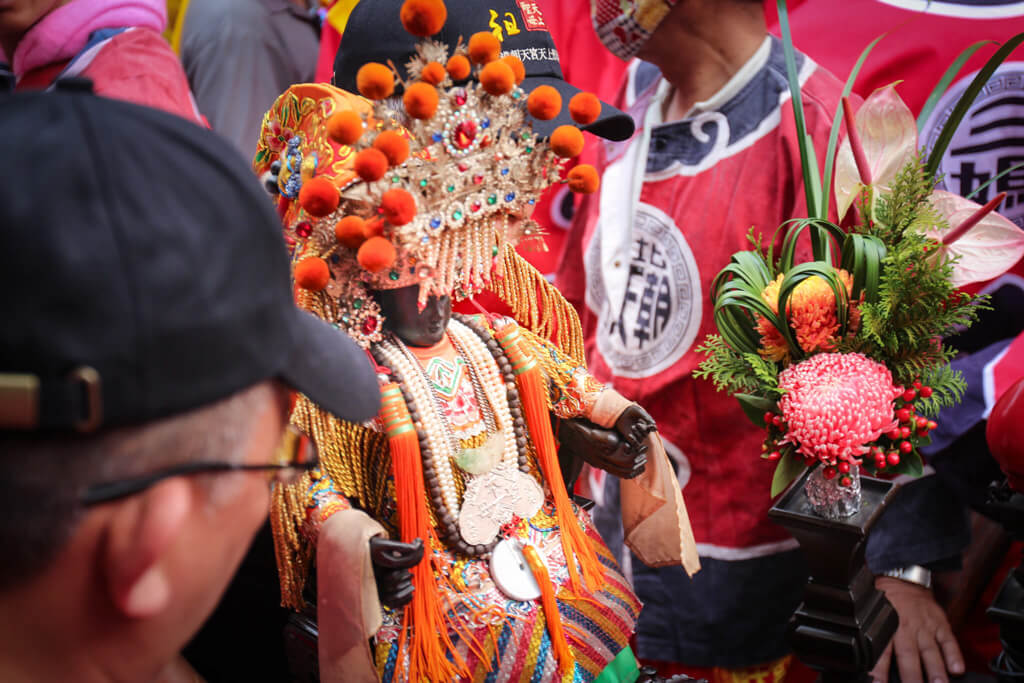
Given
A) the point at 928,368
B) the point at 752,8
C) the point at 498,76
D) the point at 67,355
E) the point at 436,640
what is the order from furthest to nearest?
the point at 752,8 < the point at 928,368 < the point at 436,640 < the point at 498,76 < the point at 67,355

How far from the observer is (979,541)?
192 cm

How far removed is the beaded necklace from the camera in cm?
110

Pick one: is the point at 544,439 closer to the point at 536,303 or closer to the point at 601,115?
the point at 536,303

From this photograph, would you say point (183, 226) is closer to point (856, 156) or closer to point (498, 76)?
point (498, 76)

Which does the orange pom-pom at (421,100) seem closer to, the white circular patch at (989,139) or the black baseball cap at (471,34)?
the black baseball cap at (471,34)

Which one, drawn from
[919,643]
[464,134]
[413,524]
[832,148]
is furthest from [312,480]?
[919,643]

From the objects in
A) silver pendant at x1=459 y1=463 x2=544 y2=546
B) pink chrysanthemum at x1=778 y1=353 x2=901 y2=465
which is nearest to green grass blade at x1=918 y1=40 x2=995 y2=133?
pink chrysanthemum at x1=778 y1=353 x2=901 y2=465

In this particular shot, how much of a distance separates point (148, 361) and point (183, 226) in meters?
0.09

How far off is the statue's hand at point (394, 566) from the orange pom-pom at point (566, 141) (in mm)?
489

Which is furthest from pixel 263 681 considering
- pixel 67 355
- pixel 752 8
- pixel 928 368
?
pixel 752 8

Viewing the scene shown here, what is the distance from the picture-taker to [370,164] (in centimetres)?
86

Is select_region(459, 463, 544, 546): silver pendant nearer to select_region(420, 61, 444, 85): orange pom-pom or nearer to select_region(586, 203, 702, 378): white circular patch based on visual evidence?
select_region(420, 61, 444, 85): orange pom-pom

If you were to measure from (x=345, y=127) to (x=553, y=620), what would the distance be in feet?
2.22

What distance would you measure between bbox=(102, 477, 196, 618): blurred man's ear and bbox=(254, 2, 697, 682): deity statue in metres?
0.41
